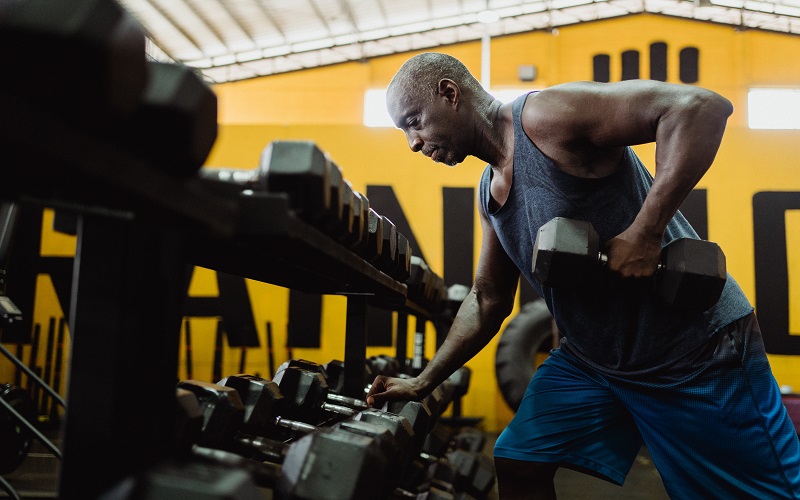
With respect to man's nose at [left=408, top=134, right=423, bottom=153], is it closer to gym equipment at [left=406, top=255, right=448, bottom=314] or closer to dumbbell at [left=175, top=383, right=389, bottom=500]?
Answer: gym equipment at [left=406, top=255, right=448, bottom=314]

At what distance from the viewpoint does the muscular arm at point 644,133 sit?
1252mm

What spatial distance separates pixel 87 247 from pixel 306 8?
795cm

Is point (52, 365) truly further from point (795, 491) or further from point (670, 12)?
point (670, 12)

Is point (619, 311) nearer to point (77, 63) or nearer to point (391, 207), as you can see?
point (77, 63)

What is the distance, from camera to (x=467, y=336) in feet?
5.89

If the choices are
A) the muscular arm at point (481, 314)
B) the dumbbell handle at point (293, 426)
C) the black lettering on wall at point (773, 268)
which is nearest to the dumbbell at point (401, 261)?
the muscular arm at point (481, 314)

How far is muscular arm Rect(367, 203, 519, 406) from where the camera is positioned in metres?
1.76

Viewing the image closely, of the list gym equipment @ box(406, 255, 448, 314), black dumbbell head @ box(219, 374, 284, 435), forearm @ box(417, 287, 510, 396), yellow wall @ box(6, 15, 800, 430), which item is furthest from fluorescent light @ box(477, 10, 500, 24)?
black dumbbell head @ box(219, 374, 284, 435)

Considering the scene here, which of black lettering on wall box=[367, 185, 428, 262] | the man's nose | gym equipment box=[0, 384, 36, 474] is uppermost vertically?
black lettering on wall box=[367, 185, 428, 262]

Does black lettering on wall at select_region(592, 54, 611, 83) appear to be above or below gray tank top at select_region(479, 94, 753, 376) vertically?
above

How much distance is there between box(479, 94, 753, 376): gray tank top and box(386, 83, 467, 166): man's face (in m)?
0.20

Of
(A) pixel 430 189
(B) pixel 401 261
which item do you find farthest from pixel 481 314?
(A) pixel 430 189

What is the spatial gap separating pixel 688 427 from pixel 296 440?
0.76m

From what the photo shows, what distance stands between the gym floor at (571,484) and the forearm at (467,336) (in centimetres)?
157
